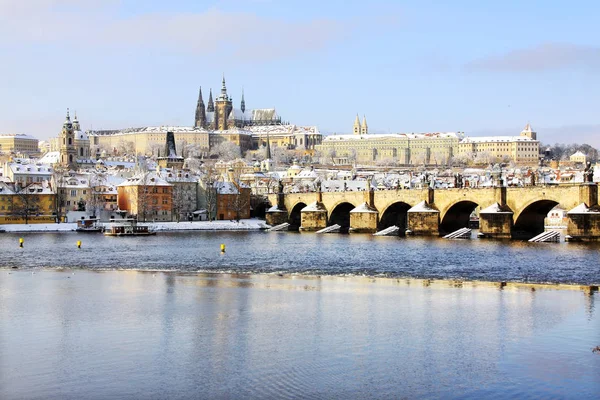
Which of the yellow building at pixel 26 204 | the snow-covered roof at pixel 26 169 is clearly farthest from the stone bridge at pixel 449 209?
the snow-covered roof at pixel 26 169

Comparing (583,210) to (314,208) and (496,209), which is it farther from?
(314,208)

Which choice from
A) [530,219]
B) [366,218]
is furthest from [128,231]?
[530,219]

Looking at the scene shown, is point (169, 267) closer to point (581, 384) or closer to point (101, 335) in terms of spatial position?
point (101, 335)

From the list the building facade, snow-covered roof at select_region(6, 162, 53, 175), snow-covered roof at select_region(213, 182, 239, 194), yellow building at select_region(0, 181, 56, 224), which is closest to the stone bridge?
snow-covered roof at select_region(213, 182, 239, 194)

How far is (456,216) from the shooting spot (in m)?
75.4

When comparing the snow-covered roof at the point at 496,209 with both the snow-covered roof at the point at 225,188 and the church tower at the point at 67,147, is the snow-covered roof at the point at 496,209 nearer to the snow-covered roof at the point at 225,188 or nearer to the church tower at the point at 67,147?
the snow-covered roof at the point at 225,188

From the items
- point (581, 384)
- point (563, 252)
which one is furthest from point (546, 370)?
point (563, 252)

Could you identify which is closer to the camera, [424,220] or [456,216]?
[424,220]

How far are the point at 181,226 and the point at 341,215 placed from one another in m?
17.4

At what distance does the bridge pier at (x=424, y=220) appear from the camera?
73125 mm

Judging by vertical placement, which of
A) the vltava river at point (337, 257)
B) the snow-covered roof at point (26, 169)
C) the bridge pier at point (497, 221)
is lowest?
the vltava river at point (337, 257)

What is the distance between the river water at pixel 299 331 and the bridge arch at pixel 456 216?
2882cm

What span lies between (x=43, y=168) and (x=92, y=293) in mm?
82436

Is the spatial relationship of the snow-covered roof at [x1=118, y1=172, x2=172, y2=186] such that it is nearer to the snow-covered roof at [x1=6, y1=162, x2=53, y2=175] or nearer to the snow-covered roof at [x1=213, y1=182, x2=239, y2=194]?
the snow-covered roof at [x1=213, y1=182, x2=239, y2=194]
